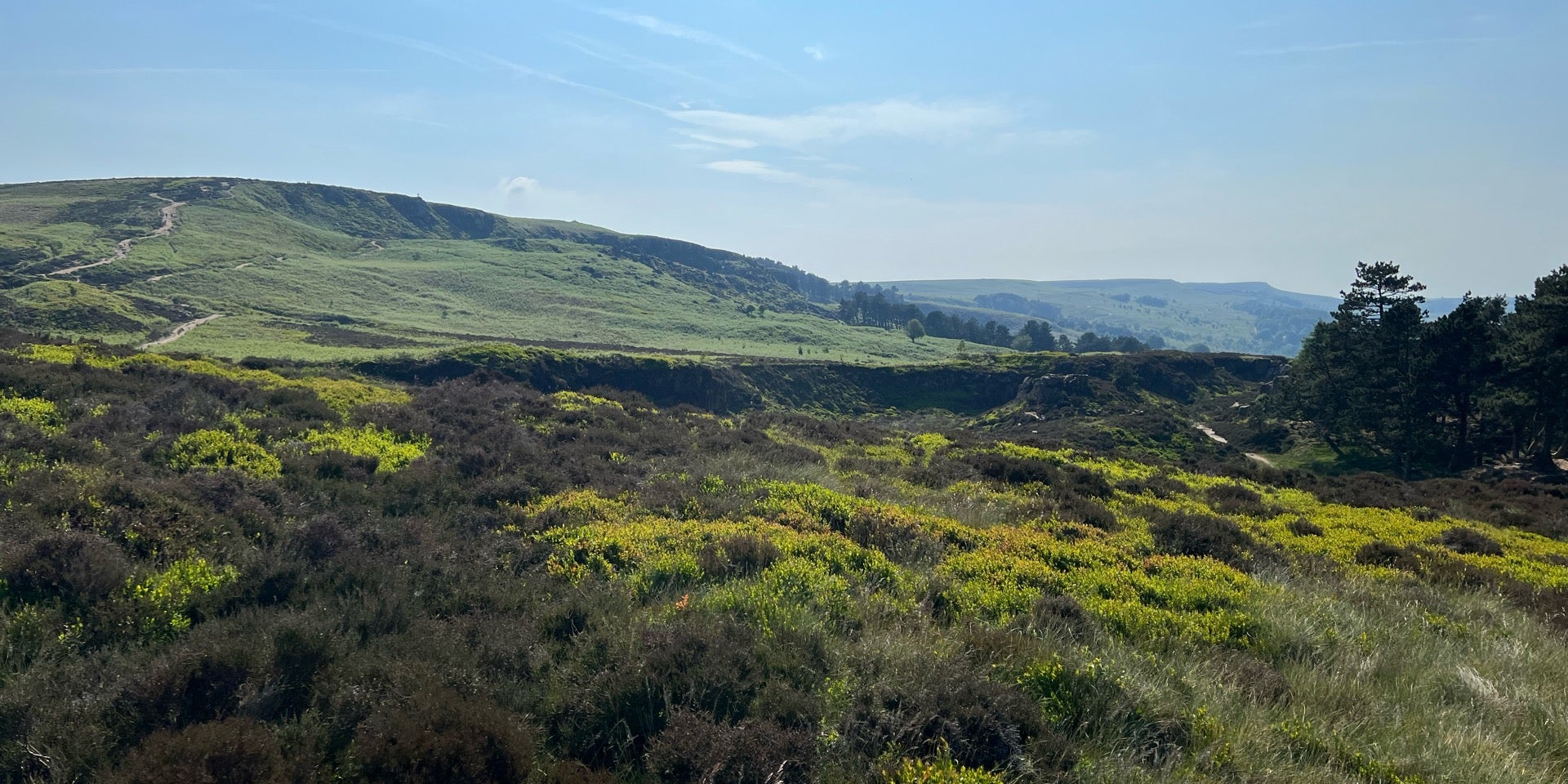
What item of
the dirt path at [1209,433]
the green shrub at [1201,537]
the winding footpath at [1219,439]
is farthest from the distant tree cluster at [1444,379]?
the green shrub at [1201,537]

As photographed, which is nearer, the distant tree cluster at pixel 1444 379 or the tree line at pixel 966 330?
the distant tree cluster at pixel 1444 379

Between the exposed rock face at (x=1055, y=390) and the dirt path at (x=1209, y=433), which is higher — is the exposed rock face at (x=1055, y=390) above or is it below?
above

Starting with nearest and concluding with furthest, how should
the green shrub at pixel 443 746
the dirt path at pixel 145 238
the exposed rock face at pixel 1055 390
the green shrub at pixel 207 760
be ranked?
the green shrub at pixel 207 760
the green shrub at pixel 443 746
the exposed rock face at pixel 1055 390
the dirt path at pixel 145 238

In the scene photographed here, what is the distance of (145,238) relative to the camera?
93000 millimetres

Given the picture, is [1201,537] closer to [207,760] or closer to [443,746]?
[443,746]

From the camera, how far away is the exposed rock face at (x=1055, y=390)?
6097cm

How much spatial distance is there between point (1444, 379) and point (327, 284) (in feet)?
341

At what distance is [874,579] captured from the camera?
7648 millimetres

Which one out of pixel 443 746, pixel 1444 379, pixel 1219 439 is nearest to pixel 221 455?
pixel 443 746

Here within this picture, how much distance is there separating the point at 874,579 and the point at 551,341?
70.7 m

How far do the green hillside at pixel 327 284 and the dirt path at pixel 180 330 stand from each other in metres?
0.59

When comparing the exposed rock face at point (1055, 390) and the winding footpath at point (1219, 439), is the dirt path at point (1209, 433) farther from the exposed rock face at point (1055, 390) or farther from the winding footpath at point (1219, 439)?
the exposed rock face at point (1055, 390)

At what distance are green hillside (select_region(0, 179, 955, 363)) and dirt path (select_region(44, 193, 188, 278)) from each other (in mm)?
389

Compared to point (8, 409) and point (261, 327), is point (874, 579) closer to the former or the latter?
point (8, 409)
